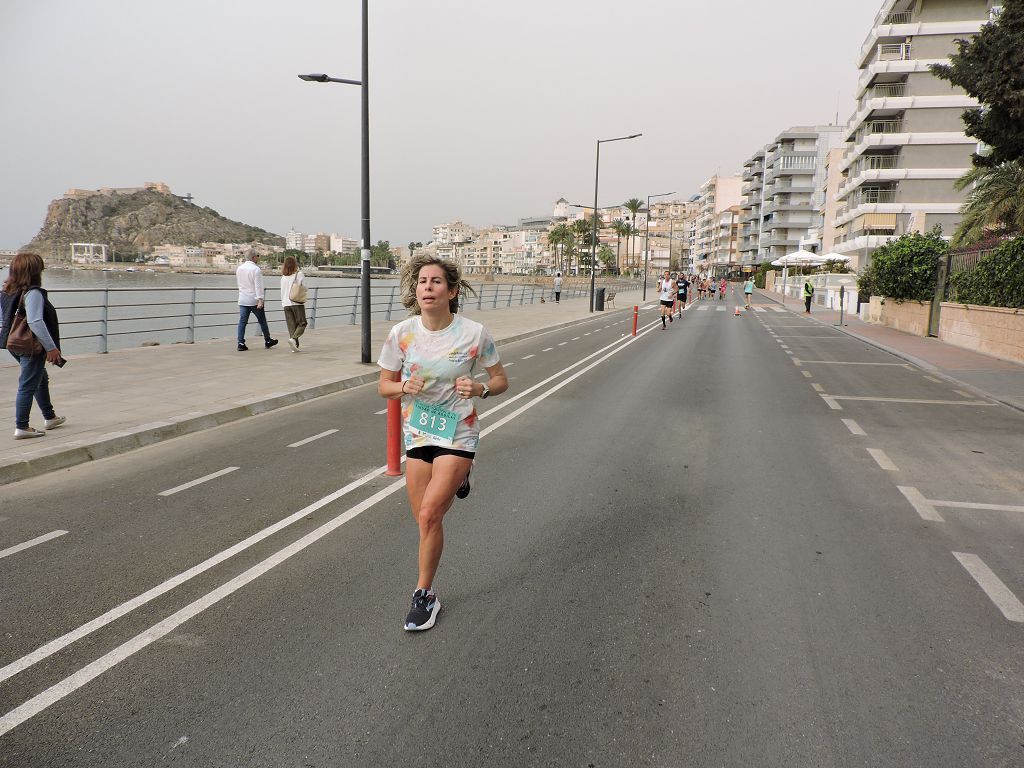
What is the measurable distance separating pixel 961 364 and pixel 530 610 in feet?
49.7

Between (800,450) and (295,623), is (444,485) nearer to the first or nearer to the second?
(295,623)

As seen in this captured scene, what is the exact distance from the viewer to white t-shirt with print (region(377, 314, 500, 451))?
345 centimetres

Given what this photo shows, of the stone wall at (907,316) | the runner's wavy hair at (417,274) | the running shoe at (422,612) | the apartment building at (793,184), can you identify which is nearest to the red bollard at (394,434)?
the runner's wavy hair at (417,274)

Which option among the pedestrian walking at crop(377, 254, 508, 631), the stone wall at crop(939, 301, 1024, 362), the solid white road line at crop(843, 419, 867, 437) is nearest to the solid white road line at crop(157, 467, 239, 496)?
the pedestrian walking at crop(377, 254, 508, 631)

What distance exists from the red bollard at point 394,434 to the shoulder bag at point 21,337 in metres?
4.56

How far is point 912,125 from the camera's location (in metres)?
51.6

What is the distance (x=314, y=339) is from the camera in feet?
57.9

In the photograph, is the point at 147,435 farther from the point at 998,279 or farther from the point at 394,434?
the point at 998,279

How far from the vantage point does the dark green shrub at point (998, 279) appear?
15719mm

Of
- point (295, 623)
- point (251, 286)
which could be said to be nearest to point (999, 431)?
point (295, 623)

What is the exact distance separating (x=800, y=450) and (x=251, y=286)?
429 inches

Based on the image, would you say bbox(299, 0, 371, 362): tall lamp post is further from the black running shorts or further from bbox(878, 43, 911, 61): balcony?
bbox(878, 43, 911, 61): balcony

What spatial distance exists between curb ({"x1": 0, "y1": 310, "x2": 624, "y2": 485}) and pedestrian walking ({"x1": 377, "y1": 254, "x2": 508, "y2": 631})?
14.6 ft

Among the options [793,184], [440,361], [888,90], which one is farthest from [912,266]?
[793,184]
